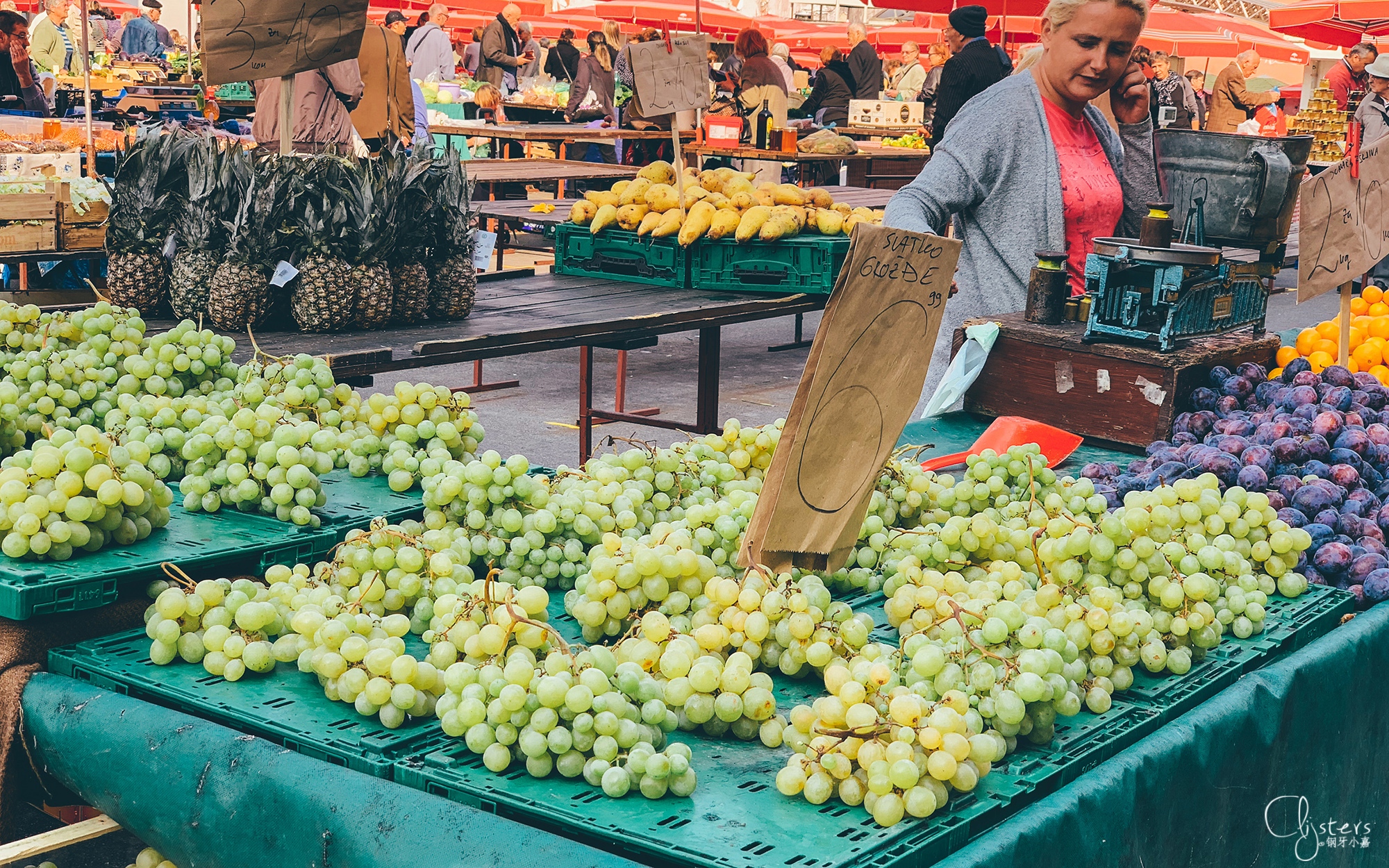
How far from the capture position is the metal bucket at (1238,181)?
2.95 m

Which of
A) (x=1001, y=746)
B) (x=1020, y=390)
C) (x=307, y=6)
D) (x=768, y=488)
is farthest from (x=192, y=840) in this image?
(x=307, y=6)

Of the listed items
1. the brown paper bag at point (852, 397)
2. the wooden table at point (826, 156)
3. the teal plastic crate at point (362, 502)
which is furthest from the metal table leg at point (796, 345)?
the brown paper bag at point (852, 397)

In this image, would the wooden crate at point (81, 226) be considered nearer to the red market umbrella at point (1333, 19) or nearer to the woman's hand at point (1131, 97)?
the woman's hand at point (1131, 97)

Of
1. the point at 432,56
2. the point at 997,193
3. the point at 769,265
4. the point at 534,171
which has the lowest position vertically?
the point at 769,265

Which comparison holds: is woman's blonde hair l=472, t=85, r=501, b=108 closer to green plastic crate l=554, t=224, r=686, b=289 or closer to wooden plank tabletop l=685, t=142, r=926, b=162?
wooden plank tabletop l=685, t=142, r=926, b=162

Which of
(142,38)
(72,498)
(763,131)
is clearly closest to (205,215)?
(72,498)

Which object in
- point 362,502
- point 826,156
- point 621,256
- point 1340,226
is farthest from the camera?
point 826,156

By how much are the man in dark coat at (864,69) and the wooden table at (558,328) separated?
900cm

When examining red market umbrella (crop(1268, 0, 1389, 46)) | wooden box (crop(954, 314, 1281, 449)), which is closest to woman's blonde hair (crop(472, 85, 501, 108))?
red market umbrella (crop(1268, 0, 1389, 46))

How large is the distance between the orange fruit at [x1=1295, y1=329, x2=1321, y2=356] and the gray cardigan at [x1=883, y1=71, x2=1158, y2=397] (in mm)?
665

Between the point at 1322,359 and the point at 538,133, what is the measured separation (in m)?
8.34

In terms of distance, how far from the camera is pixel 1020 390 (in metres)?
2.82

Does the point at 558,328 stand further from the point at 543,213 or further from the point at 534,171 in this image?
the point at 534,171

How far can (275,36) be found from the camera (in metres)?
3.38
